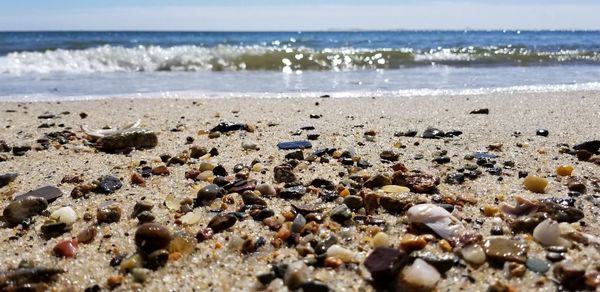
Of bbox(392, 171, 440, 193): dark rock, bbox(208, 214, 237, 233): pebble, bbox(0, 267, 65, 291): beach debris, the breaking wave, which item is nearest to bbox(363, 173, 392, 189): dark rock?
bbox(392, 171, 440, 193): dark rock

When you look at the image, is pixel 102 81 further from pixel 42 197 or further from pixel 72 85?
pixel 42 197

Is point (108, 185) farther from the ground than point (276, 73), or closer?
farther from the ground

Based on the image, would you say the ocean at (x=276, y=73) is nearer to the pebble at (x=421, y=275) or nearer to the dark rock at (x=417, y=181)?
the dark rock at (x=417, y=181)

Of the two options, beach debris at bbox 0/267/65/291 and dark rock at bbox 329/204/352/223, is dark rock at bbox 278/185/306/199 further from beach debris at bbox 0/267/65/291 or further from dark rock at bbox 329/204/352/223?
beach debris at bbox 0/267/65/291

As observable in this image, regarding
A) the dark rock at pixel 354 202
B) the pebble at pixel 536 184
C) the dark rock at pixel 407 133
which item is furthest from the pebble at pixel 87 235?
the dark rock at pixel 407 133

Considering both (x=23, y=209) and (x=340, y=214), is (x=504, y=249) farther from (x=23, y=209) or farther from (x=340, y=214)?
(x=23, y=209)

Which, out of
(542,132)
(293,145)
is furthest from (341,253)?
(542,132)

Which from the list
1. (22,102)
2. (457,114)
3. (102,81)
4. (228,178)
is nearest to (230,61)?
(102,81)
